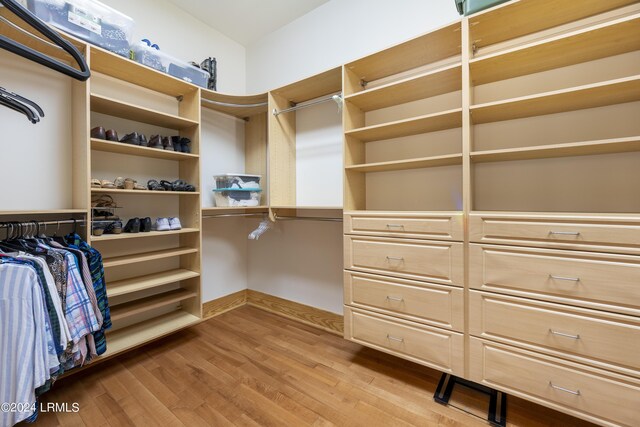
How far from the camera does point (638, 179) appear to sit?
1.31 m

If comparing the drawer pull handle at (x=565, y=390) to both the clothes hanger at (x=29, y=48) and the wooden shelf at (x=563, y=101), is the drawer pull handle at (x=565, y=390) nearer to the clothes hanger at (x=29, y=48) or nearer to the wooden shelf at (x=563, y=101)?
the wooden shelf at (x=563, y=101)

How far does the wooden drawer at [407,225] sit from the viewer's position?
1.45 meters

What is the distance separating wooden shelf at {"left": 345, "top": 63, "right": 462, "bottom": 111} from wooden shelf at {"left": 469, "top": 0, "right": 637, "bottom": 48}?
0.76ft

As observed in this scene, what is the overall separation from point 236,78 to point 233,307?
2381mm

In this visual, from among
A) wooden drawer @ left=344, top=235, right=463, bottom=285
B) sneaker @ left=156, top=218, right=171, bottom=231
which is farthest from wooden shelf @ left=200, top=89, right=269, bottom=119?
wooden drawer @ left=344, top=235, right=463, bottom=285

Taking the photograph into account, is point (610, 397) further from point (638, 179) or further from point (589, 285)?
point (638, 179)

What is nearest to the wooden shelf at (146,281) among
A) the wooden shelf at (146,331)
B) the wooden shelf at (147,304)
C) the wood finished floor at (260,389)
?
the wooden shelf at (147,304)

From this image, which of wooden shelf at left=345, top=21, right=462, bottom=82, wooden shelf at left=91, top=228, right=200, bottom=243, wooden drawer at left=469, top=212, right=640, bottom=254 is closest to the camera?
wooden drawer at left=469, top=212, right=640, bottom=254

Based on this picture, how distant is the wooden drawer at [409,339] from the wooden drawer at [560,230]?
0.57 meters

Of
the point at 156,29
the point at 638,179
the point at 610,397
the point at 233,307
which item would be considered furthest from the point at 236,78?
the point at 610,397

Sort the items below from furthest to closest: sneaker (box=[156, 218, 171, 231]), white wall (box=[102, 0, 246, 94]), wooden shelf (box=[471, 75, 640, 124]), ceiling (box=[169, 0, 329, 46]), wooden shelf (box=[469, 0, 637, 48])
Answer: ceiling (box=[169, 0, 329, 46]) → white wall (box=[102, 0, 246, 94]) → sneaker (box=[156, 218, 171, 231]) → wooden shelf (box=[469, 0, 637, 48]) → wooden shelf (box=[471, 75, 640, 124])

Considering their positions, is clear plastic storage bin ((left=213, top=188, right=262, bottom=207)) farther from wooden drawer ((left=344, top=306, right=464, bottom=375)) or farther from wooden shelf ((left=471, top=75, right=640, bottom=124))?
wooden shelf ((left=471, top=75, right=640, bottom=124))

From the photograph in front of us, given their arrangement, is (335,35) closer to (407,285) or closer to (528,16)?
(528,16)

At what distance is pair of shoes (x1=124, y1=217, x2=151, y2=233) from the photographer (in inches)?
73.8
